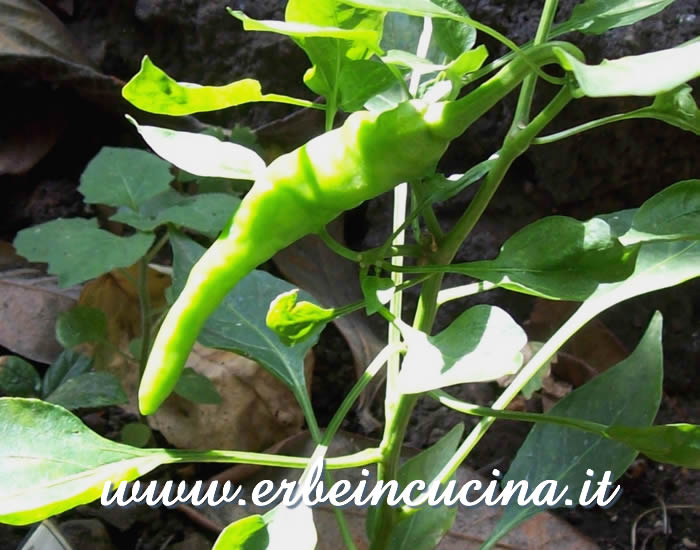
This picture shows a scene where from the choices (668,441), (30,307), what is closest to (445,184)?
(668,441)

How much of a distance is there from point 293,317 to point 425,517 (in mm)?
304

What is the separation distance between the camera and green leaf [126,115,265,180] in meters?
0.50

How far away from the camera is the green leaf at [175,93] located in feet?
1.49

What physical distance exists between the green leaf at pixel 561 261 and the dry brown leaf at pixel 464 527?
473mm

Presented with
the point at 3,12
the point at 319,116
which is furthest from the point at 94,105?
the point at 319,116

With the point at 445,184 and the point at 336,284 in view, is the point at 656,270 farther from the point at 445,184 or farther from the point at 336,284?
the point at 336,284

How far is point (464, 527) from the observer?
888 millimetres

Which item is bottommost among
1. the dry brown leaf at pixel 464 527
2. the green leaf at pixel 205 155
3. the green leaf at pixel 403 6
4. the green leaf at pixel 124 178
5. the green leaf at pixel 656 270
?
the dry brown leaf at pixel 464 527

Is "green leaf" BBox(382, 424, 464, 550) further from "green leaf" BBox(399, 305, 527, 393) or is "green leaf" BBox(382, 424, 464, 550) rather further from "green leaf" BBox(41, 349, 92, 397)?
"green leaf" BBox(41, 349, 92, 397)

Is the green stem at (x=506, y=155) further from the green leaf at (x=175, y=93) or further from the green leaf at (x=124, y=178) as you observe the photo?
the green leaf at (x=124, y=178)

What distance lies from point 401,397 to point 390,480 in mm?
85

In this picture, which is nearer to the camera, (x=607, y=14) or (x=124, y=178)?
(x=607, y=14)

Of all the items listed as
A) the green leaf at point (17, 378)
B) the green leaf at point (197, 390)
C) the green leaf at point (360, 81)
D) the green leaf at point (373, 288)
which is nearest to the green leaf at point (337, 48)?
the green leaf at point (360, 81)

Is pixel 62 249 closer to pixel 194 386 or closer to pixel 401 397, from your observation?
pixel 194 386
